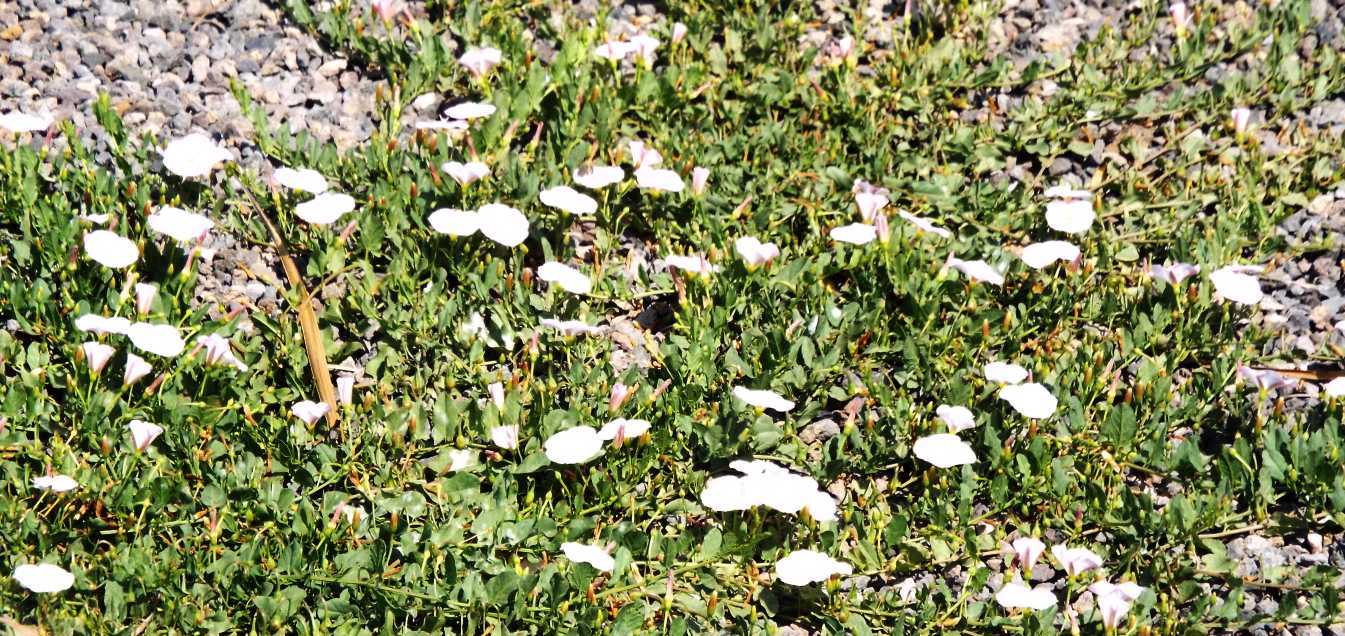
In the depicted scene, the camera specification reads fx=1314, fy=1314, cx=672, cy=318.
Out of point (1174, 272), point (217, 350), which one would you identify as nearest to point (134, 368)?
point (217, 350)

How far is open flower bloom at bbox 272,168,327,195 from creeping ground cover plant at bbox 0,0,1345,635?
37mm

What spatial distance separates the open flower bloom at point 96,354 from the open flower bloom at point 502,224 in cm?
93

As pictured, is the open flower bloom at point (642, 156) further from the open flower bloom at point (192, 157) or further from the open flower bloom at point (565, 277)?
the open flower bloom at point (192, 157)

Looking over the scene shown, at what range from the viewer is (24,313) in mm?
3113

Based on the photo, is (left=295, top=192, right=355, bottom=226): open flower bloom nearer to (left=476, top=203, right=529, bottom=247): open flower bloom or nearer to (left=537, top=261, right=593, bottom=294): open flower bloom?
(left=476, top=203, right=529, bottom=247): open flower bloom

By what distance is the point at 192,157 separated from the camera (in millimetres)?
3430

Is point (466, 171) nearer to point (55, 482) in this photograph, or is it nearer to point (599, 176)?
point (599, 176)

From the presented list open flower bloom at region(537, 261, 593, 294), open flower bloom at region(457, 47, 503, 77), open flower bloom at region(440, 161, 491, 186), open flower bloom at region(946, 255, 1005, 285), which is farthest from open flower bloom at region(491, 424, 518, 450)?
open flower bloom at region(457, 47, 503, 77)

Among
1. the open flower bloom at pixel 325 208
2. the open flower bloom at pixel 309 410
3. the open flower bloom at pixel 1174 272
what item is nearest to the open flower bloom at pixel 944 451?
the open flower bloom at pixel 1174 272

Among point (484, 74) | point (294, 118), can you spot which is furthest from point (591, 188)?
point (294, 118)

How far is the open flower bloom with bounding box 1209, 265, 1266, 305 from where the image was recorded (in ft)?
10.4

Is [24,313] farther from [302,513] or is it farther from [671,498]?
[671,498]

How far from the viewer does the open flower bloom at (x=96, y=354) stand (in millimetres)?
2869

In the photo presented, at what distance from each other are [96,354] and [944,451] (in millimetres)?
1861
